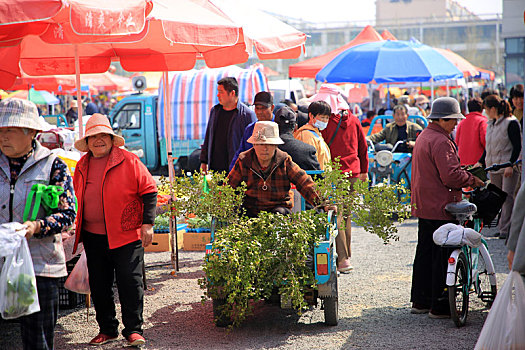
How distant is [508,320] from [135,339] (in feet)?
9.42

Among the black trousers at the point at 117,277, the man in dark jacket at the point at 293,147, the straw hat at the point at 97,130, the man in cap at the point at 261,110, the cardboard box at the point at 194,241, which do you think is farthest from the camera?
the cardboard box at the point at 194,241

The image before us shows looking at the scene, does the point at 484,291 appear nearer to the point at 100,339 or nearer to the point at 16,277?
the point at 100,339


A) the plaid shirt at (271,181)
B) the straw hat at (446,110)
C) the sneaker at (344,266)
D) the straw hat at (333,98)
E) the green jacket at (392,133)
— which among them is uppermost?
the straw hat at (333,98)

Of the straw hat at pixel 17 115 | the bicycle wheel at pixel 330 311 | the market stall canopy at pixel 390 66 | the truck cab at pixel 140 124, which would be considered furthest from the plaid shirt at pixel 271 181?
the truck cab at pixel 140 124

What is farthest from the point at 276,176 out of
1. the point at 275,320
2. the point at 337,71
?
the point at 337,71

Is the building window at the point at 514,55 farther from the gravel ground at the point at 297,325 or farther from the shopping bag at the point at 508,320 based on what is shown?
the shopping bag at the point at 508,320

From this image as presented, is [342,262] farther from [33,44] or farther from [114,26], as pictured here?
[33,44]

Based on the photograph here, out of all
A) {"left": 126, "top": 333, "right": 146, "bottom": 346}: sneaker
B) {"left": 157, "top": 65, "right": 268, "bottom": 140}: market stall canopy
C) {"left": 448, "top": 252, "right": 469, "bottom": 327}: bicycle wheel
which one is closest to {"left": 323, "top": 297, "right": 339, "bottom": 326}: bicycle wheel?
{"left": 448, "top": 252, "right": 469, "bottom": 327}: bicycle wheel

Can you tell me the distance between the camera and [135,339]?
5109mm

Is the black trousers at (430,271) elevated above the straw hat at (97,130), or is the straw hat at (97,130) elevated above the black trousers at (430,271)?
the straw hat at (97,130)

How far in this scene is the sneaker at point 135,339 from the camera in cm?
511

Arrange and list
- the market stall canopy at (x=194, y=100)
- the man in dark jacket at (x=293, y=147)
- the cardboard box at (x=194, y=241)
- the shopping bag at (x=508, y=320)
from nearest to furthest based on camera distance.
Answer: the shopping bag at (x=508, y=320) → the man in dark jacket at (x=293, y=147) → the cardboard box at (x=194, y=241) → the market stall canopy at (x=194, y=100)

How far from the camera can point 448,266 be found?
18.0 feet

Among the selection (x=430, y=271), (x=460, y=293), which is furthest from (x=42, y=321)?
(x=460, y=293)
